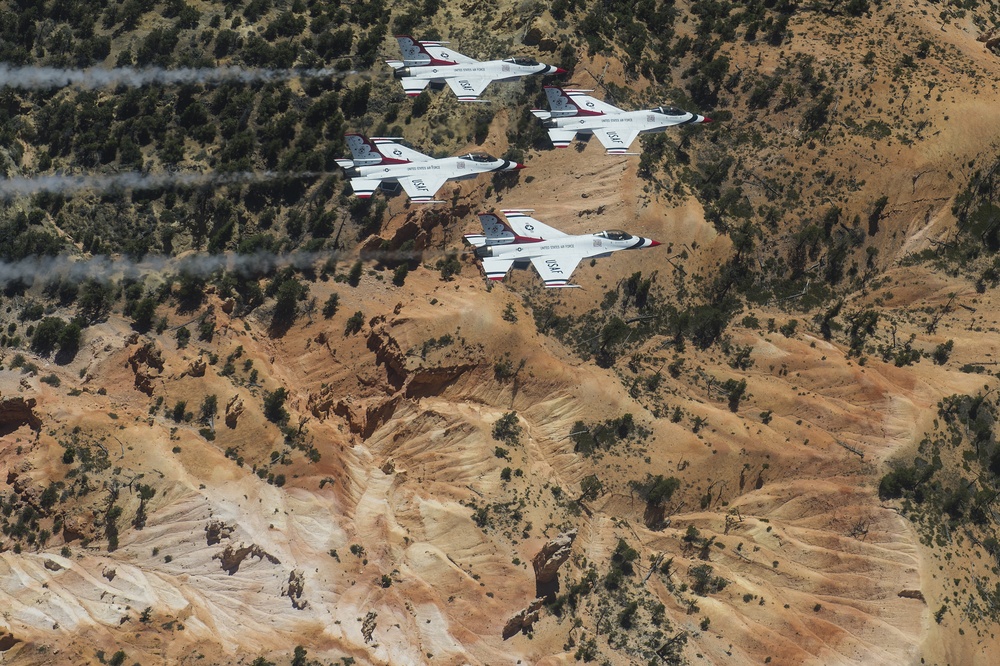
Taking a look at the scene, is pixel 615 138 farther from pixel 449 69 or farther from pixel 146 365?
pixel 146 365

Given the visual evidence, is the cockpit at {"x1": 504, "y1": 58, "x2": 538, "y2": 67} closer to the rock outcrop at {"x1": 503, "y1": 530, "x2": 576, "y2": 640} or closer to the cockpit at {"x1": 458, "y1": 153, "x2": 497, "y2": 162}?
the cockpit at {"x1": 458, "y1": 153, "x2": 497, "y2": 162}

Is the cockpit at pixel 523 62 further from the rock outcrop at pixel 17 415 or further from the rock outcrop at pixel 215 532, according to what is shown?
the rock outcrop at pixel 17 415

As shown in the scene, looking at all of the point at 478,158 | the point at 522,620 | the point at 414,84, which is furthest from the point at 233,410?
the point at 414,84

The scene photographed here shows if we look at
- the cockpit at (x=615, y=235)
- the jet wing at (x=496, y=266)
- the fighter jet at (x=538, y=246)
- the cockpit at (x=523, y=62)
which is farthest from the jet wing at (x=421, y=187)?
the cockpit at (x=523, y=62)

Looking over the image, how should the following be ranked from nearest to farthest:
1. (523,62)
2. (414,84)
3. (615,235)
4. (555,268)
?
(555,268)
(615,235)
(414,84)
(523,62)

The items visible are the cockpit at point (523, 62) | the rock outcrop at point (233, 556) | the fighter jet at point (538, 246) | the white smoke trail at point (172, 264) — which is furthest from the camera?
the cockpit at point (523, 62)

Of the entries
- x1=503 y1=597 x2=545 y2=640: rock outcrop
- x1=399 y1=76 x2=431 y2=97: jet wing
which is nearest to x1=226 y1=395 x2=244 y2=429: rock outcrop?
x1=503 y1=597 x2=545 y2=640: rock outcrop

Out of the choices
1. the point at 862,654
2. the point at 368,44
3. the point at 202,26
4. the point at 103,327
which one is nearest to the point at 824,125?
the point at 368,44
